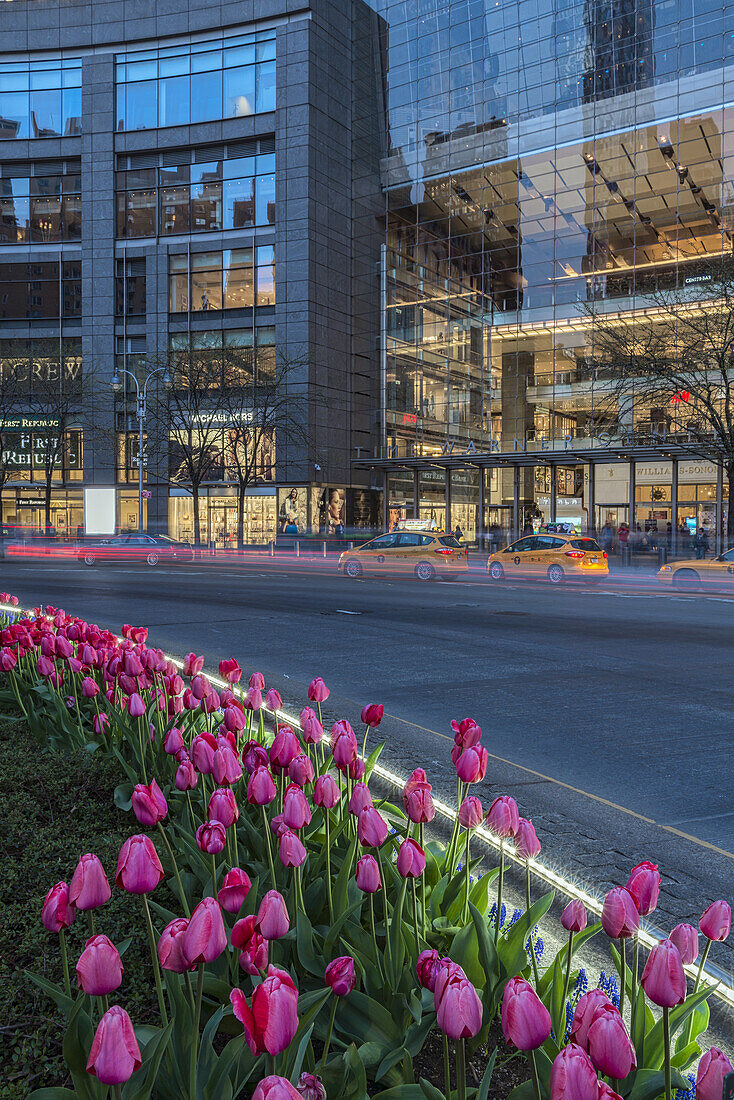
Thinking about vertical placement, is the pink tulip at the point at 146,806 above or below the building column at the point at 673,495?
below

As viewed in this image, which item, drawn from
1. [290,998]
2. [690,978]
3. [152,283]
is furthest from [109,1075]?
[152,283]

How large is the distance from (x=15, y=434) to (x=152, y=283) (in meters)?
13.7

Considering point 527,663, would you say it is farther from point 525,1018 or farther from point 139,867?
point 525,1018

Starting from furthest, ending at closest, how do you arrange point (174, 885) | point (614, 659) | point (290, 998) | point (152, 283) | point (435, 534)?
point (152, 283) → point (435, 534) → point (614, 659) → point (174, 885) → point (290, 998)

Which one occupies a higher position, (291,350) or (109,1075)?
(291,350)

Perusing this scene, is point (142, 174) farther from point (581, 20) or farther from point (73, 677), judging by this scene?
point (73, 677)

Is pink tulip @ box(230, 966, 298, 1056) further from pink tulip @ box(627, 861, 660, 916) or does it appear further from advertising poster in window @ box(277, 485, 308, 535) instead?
advertising poster in window @ box(277, 485, 308, 535)

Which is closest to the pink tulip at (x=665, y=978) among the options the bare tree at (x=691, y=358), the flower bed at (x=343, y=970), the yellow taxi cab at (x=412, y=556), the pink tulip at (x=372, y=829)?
the flower bed at (x=343, y=970)

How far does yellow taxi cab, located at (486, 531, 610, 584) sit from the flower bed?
2230 centimetres

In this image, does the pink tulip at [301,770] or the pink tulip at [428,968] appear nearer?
the pink tulip at [428,968]

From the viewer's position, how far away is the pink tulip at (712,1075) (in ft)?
4.38

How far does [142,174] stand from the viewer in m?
54.3

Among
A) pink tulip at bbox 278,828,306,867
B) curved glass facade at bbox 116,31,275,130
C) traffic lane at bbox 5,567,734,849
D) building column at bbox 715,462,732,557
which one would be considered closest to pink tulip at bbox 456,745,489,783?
pink tulip at bbox 278,828,306,867

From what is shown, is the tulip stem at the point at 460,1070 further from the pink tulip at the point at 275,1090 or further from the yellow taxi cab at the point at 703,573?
the yellow taxi cab at the point at 703,573
